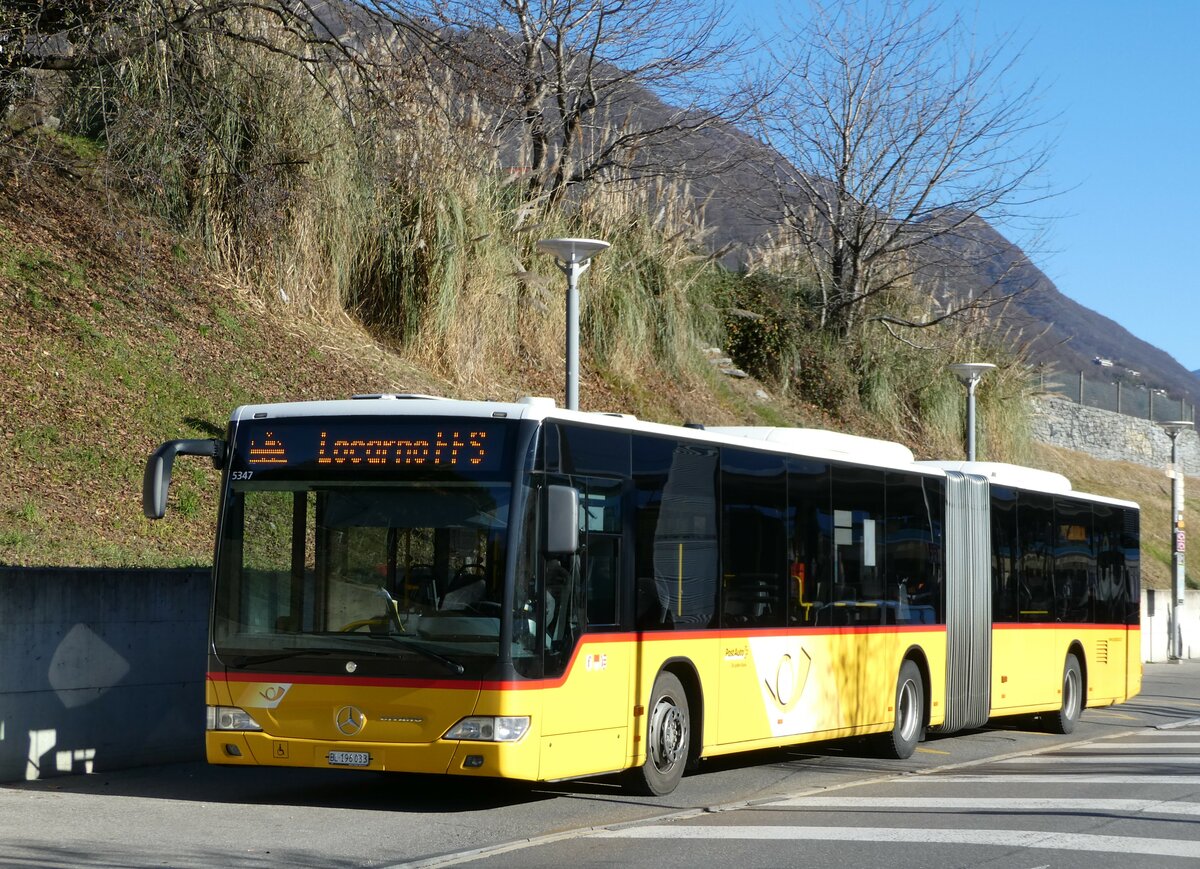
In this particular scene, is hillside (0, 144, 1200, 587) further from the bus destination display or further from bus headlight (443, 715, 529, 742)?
bus headlight (443, 715, 529, 742)

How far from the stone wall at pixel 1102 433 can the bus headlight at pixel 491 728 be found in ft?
151

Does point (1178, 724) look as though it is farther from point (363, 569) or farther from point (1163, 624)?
point (1163, 624)

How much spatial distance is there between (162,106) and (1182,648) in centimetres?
2661

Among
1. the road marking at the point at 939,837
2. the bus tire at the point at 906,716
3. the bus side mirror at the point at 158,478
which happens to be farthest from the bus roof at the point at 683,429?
the road marking at the point at 939,837

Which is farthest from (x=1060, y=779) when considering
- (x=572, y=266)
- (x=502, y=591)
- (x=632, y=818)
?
(x=572, y=266)

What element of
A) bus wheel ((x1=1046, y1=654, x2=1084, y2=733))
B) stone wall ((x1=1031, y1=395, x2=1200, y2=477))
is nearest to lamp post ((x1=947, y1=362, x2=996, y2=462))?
bus wheel ((x1=1046, y1=654, x2=1084, y2=733))

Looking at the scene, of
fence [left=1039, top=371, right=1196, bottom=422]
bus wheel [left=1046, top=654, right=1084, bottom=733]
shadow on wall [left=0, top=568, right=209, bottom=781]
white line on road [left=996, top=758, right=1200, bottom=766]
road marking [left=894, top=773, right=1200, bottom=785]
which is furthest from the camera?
fence [left=1039, top=371, right=1196, bottom=422]

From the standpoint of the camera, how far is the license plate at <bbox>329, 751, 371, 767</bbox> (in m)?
10.4

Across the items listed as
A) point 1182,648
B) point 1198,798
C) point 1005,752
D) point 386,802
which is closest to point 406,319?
point 1005,752

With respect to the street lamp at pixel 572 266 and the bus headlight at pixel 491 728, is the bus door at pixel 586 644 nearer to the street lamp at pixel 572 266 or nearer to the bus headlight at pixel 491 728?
the bus headlight at pixel 491 728

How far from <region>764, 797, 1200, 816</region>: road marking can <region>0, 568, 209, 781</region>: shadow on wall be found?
5020mm

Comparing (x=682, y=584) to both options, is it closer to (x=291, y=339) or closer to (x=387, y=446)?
(x=387, y=446)

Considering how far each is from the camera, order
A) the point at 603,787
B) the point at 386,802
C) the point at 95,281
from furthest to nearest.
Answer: the point at 95,281, the point at 603,787, the point at 386,802

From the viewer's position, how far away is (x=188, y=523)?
1686 cm
